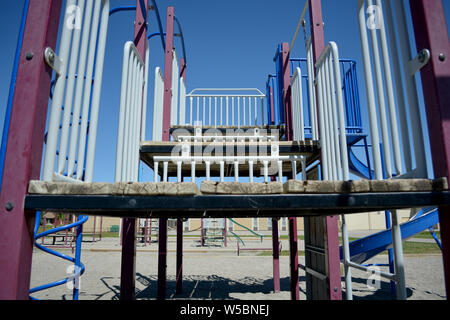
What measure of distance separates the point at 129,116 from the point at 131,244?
65.9 inches

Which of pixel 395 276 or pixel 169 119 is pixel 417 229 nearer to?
pixel 395 276

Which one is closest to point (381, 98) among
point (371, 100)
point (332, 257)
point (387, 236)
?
point (371, 100)

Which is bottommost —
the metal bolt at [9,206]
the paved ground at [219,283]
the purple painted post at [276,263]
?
the paved ground at [219,283]

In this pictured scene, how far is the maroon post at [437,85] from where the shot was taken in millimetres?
1294

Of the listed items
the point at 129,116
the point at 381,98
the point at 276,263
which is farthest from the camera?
the point at 276,263

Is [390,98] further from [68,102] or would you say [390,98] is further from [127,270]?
[127,270]

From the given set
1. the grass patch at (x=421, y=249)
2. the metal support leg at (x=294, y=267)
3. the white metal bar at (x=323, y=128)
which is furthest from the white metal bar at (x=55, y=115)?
the grass patch at (x=421, y=249)

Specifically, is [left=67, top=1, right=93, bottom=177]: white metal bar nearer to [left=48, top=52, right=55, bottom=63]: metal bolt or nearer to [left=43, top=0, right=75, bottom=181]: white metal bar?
[left=43, top=0, right=75, bottom=181]: white metal bar

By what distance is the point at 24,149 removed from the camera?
1263 millimetres

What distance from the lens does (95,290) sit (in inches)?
220

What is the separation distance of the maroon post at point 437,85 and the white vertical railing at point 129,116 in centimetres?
183

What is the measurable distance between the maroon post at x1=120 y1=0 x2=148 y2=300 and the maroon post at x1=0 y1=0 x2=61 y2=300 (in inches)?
78.3

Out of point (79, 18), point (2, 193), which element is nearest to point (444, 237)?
point (2, 193)

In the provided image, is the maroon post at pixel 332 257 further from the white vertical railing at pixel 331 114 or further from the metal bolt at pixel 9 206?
the metal bolt at pixel 9 206
